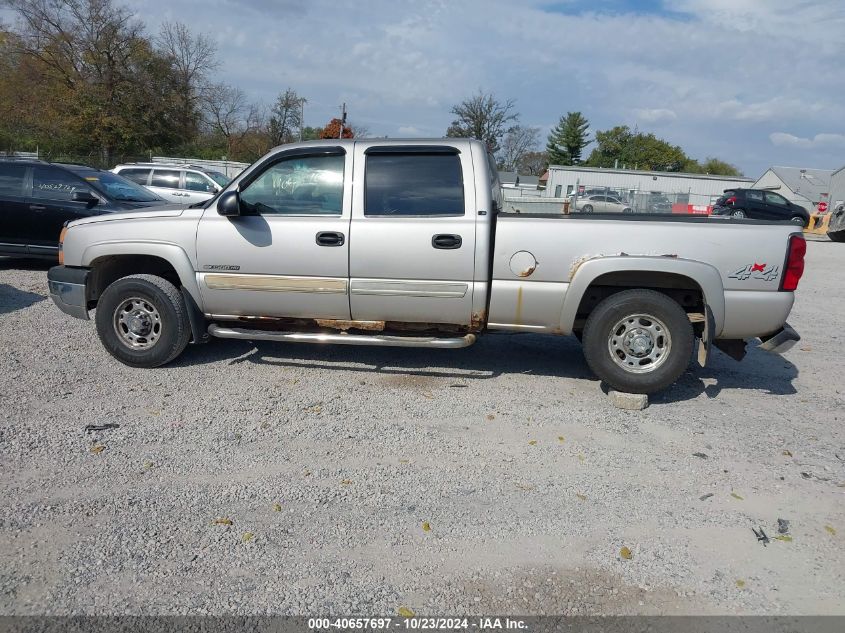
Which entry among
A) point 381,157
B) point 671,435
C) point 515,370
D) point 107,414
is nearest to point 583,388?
point 515,370

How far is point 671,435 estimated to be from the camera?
4.49 m

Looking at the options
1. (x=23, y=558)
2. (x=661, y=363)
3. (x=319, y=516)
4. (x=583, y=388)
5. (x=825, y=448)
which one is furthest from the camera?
(x=583, y=388)

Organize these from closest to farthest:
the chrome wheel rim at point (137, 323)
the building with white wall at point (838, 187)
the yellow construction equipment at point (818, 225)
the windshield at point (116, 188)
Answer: the chrome wheel rim at point (137, 323) < the windshield at point (116, 188) < the yellow construction equipment at point (818, 225) < the building with white wall at point (838, 187)

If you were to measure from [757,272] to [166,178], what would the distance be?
16.5 metres

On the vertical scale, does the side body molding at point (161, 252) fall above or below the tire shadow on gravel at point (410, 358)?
above

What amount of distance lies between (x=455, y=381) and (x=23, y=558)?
132 inches

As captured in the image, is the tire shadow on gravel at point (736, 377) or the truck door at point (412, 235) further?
the tire shadow on gravel at point (736, 377)

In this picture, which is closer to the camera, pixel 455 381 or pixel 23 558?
pixel 23 558

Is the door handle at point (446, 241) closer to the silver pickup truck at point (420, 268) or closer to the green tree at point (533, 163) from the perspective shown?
the silver pickup truck at point (420, 268)

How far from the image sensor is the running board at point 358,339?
506 cm

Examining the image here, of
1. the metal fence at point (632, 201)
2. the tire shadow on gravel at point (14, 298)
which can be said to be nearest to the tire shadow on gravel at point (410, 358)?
the tire shadow on gravel at point (14, 298)

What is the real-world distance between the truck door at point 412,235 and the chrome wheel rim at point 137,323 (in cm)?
176

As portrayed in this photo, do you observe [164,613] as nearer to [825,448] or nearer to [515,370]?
[515,370]

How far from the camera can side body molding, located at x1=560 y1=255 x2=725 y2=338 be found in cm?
468
